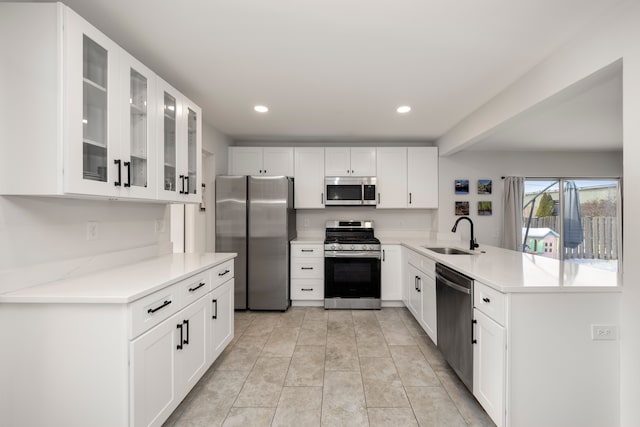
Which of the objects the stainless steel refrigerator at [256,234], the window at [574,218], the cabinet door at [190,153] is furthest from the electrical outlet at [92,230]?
the window at [574,218]

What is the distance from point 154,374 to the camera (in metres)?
1.54

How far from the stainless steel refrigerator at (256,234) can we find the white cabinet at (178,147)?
3.94ft

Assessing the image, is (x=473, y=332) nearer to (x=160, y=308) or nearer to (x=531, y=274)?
(x=531, y=274)

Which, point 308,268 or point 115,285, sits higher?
point 115,285

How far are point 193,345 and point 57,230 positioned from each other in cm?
105

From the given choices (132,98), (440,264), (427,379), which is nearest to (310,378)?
(427,379)

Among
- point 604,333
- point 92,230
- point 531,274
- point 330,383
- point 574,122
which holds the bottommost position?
point 330,383

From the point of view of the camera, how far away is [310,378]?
2.29 m

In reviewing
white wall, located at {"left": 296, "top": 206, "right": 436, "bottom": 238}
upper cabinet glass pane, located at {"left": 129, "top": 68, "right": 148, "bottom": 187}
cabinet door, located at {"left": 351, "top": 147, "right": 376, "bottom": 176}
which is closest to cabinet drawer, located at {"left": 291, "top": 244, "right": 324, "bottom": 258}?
white wall, located at {"left": 296, "top": 206, "right": 436, "bottom": 238}

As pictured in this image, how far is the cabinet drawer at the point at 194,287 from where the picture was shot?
1845 mm

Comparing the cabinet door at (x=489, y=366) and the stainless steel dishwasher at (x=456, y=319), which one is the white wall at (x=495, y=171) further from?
the cabinet door at (x=489, y=366)

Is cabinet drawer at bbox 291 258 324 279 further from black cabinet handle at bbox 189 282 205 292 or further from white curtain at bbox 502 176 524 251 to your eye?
white curtain at bbox 502 176 524 251

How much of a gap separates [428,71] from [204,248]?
3076 mm

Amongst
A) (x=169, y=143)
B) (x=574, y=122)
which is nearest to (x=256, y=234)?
(x=169, y=143)
